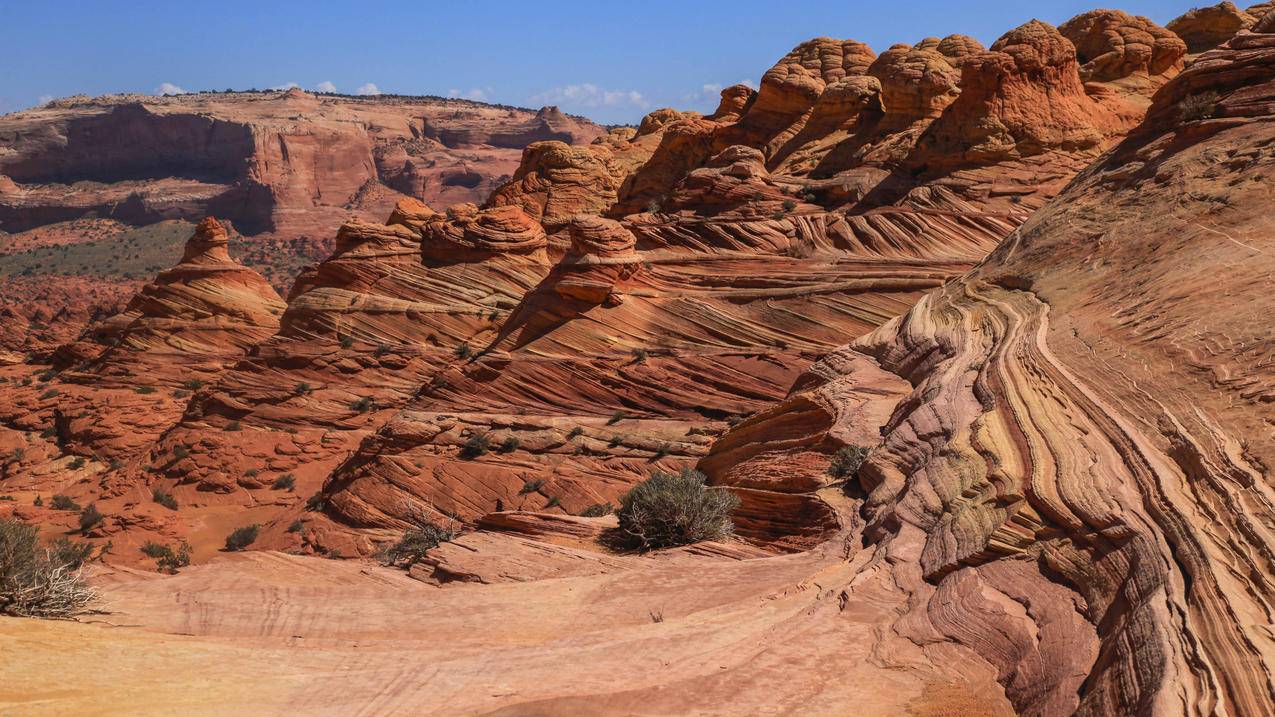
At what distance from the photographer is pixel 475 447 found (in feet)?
71.0

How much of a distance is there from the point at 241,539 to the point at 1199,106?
2072 centimetres

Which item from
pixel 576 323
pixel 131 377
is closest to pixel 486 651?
pixel 576 323

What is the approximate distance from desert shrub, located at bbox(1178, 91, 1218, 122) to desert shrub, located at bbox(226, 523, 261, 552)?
66.7 ft

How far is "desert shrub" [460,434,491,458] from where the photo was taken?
71.1 ft

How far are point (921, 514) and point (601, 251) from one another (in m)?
15.6

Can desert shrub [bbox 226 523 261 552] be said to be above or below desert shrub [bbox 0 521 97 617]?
Result: below

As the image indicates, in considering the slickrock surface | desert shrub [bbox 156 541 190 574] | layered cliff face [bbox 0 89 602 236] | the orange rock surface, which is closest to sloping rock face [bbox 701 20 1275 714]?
the orange rock surface

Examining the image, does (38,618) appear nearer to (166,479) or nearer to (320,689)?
(320,689)

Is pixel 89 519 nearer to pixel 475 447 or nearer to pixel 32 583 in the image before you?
pixel 475 447

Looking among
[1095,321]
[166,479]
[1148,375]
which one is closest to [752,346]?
[1095,321]

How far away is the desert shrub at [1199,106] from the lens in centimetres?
1524

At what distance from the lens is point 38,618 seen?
6.73 meters

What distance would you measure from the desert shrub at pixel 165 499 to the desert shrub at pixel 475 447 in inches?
355

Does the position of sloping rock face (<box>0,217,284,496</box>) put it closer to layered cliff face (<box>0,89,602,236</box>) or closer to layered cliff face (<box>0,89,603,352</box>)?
layered cliff face (<box>0,89,603,352</box>)
